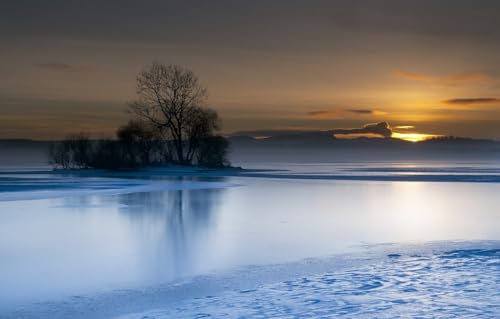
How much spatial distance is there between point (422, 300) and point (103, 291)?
3.72 metres

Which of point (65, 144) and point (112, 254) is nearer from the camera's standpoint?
point (112, 254)

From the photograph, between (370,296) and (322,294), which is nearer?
(370,296)

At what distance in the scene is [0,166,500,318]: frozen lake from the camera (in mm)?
7043

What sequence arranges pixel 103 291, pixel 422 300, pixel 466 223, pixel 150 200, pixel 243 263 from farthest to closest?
pixel 150 200, pixel 466 223, pixel 243 263, pixel 103 291, pixel 422 300

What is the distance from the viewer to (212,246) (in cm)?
1055

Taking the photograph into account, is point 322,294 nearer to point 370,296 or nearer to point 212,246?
point 370,296

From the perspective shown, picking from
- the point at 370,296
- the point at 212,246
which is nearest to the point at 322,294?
the point at 370,296

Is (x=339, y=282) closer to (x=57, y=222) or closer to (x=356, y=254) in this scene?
(x=356, y=254)

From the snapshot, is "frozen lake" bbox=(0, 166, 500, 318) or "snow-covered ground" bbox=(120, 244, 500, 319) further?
"frozen lake" bbox=(0, 166, 500, 318)

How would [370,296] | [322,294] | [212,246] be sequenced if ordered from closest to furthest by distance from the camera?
[370,296], [322,294], [212,246]

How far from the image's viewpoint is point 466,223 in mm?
13734

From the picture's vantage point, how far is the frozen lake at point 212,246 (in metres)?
7.04

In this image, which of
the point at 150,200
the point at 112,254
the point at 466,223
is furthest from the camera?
the point at 150,200

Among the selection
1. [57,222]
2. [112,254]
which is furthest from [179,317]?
[57,222]
